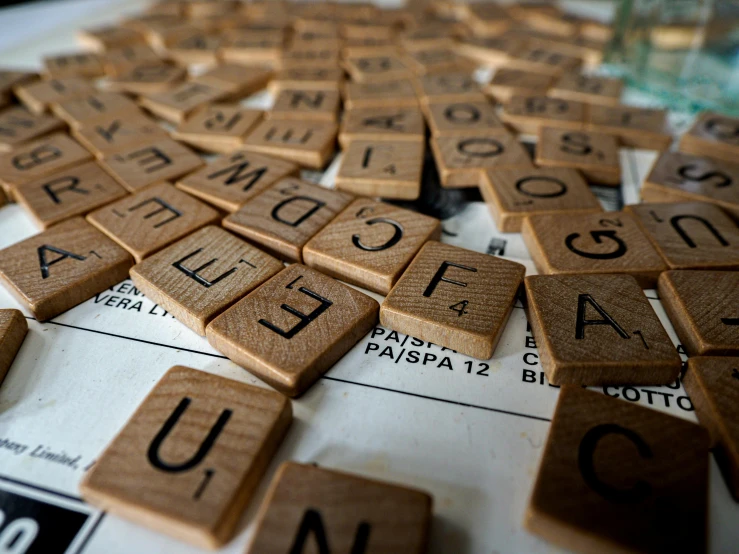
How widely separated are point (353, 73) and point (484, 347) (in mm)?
1456

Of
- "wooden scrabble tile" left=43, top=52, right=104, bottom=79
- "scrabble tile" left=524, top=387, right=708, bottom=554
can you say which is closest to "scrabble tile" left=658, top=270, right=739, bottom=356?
"scrabble tile" left=524, top=387, right=708, bottom=554

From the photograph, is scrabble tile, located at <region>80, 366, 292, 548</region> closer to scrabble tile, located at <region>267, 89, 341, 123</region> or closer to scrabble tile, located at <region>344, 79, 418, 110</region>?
scrabble tile, located at <region>267, 89, 341, 123</region>

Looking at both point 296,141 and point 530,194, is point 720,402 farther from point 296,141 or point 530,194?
point 296,141

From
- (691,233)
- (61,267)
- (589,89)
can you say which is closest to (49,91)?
(61,267)

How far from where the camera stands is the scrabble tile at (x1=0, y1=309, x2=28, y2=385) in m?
0.86

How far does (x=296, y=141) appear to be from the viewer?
146 cm

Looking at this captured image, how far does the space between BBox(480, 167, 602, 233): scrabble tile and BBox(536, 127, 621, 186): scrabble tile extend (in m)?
0.07

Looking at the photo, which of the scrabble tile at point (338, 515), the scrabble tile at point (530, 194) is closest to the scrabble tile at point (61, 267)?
the scrabble tile at point (338, 515)

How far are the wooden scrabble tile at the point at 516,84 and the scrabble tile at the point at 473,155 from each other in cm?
36

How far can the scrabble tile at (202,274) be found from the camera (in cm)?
93

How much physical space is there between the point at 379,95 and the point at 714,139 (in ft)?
3.32

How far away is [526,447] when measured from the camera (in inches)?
29.8

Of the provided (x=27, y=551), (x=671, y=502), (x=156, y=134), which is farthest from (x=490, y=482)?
(x=156, y=134)

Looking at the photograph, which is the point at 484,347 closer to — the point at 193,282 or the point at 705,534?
the point at 705,534
